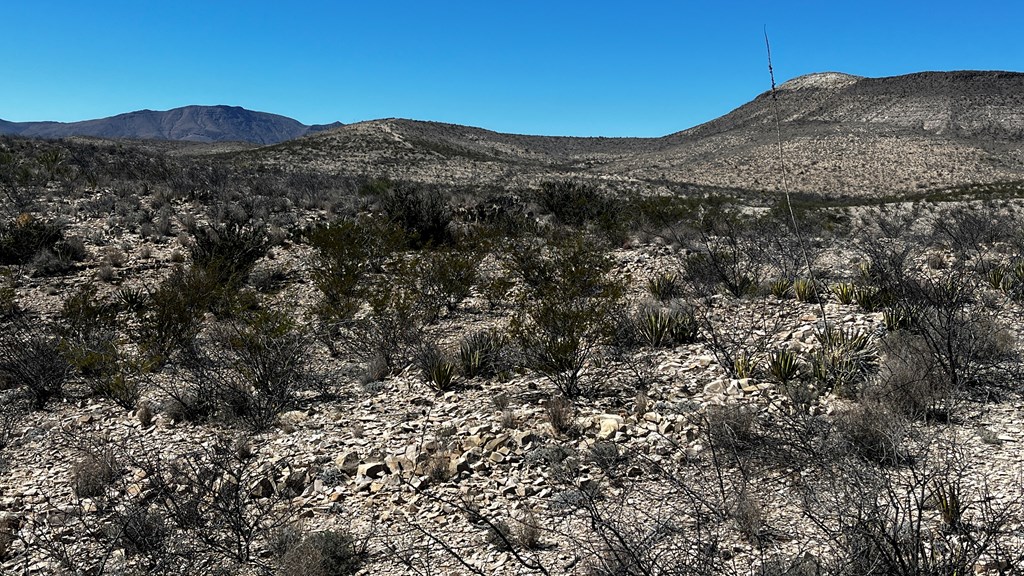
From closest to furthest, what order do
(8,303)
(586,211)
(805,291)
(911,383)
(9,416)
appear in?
(911,383) → (9,416) → (805,291) → (8,303) → (586,211)

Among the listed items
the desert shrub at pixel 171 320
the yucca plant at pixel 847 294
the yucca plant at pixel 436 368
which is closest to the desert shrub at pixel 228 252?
the desert shrub at pixel 171 320

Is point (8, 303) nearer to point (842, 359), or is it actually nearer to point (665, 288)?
point (665, 288)

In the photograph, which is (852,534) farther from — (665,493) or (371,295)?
(371,295)

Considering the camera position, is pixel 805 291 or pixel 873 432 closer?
pixel 873 432

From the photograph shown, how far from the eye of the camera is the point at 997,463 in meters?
4.05

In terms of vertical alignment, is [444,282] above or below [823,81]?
below

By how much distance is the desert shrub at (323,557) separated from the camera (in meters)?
3.51

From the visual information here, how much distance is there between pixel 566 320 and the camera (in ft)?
23.1

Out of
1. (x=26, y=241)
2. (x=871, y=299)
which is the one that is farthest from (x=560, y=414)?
(x=26, y=241)

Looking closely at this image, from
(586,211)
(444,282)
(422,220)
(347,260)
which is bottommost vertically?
(444,282)

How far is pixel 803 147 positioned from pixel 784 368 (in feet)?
204

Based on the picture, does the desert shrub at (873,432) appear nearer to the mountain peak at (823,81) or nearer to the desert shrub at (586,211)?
the desert shrub at (586,211)

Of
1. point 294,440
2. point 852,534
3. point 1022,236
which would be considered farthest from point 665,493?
point 1022,236

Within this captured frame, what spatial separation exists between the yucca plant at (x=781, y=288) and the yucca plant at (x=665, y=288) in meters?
1.48
